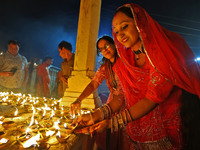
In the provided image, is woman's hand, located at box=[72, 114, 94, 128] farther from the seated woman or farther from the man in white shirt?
the man in white shirt

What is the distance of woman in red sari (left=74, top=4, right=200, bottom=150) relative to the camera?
120 cm

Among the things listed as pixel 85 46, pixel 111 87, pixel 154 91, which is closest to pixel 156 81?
pixel 154 91

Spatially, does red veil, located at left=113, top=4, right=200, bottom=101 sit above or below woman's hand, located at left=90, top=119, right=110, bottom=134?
above

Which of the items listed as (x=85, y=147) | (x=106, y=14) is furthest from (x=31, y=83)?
(x=106, y=14)

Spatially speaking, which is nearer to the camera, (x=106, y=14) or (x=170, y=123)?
(x=170, y=123)

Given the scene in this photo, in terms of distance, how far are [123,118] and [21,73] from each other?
19.3ft

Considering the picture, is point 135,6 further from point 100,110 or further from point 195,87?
point 100,110

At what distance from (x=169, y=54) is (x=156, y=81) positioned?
1.13 feet

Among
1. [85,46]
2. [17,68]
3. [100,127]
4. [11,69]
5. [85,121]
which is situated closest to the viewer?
[100,127]

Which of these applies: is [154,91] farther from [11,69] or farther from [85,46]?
[11,69]

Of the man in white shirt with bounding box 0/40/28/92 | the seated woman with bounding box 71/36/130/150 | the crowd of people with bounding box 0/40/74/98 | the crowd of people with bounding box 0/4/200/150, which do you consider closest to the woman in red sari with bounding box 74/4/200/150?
the crowd of people with bounding box 0/4/200/150

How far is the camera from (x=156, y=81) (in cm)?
122

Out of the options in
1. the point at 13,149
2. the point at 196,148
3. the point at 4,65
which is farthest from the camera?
the point at 4,65

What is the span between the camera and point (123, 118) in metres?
1.34
